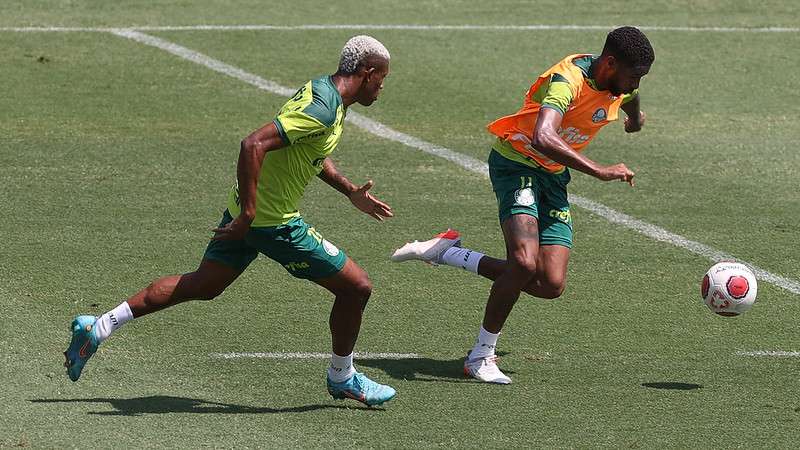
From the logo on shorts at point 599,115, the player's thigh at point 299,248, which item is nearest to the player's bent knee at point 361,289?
the player's thigh at point 299,248

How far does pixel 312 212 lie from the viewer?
1292 centimetres

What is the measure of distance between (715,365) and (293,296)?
9.72ft

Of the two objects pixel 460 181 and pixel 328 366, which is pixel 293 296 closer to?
pixel 328 366

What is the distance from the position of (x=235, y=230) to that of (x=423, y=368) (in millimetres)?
1825

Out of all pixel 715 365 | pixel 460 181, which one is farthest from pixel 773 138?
pixel 715 365

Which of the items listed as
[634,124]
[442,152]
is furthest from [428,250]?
[442,152]

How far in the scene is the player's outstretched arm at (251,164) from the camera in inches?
309

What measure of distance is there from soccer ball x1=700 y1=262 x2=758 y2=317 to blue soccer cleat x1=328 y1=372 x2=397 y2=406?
2.38m

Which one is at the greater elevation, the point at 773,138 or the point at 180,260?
the point at 773,138

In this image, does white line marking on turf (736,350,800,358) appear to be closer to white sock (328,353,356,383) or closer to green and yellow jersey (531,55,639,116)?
green and yellow jersey (531,55,639,116)

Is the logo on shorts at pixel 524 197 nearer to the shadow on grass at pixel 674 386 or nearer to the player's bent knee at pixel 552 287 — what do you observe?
the player's bent knee at pixel 552 287

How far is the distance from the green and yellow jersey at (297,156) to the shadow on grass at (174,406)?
102 centimetres

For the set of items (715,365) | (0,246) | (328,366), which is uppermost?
(715,365)

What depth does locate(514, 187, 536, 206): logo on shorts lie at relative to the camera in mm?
9398
